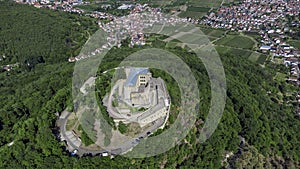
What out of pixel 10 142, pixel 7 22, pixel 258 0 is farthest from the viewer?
pixel 258 0

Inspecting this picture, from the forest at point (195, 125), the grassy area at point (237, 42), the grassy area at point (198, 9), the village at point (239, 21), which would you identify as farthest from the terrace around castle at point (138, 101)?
the grassy area at point (198, 9)

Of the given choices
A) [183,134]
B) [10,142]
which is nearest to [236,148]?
[183,134]

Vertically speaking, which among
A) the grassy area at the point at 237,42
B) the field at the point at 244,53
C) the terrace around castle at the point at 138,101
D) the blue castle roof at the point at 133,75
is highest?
the blue castle roof at the point at 133,75

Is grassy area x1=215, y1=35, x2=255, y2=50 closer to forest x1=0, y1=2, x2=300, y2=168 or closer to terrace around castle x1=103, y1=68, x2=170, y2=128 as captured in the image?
forest x1=0, y1=2, x2=300, y2=168

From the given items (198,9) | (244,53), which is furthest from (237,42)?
(198,9)

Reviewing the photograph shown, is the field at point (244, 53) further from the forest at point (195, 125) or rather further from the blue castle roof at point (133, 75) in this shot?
the blue castle roof at point (133, 75)

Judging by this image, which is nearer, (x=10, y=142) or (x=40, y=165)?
(x=40, y=165)

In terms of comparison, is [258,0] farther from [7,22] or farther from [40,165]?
[40,165]
